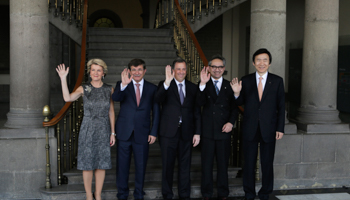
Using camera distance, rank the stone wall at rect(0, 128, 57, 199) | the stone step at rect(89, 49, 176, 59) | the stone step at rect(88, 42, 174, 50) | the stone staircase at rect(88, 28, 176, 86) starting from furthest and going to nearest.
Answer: the stone step at rect(88, 42, 174, 50), the stone step at rect(89, 49, 176, 59), the stone staircase at rect(88, 28, 176, 86), the stone wall at rect(0, 128, 57, 199)

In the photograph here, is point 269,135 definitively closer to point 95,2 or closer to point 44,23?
point 44,23

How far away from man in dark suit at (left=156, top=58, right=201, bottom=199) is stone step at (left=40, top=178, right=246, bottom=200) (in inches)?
18.4

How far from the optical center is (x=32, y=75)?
18.2 ft

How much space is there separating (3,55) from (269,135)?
9.66 metres

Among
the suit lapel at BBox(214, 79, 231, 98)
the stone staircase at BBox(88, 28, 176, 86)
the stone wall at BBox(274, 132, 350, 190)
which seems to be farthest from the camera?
the stone staircase at BBox(88, 28, 176, 86)

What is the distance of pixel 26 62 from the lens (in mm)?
5535

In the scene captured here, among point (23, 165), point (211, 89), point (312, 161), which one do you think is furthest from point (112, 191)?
Result: point (312, 161)

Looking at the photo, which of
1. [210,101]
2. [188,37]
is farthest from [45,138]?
[188,37]

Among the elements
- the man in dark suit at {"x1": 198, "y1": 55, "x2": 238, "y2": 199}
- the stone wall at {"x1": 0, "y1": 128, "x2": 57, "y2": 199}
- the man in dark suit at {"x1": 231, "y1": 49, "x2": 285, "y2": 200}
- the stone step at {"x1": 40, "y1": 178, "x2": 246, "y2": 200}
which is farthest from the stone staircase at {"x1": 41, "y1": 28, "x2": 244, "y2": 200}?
the man in dark suit at {"x1": 231, "y1": 49, "x2": 285, "y2": 200}

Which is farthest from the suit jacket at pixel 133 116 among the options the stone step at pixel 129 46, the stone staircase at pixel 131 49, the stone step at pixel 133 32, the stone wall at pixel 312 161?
the stone step at pixel 133 32

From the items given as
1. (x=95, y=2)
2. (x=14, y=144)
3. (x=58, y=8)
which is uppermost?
(x=95, y=2)

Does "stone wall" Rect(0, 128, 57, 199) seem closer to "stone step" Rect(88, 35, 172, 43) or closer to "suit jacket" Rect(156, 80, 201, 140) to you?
"suit jacket" Rect(156, 80, 201, 140)

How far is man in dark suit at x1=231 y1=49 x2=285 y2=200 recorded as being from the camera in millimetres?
4668

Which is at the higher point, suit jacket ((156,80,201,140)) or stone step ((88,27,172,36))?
stone step ((88,27,172,36))
